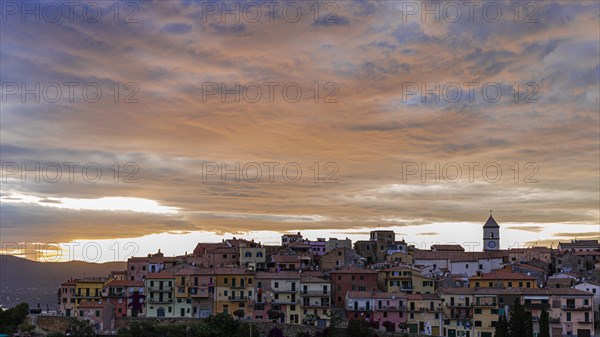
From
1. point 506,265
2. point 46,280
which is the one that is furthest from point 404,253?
point 46,280

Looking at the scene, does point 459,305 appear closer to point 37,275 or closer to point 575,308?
point 575,308

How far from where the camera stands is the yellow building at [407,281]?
83188mm

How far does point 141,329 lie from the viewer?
235ft

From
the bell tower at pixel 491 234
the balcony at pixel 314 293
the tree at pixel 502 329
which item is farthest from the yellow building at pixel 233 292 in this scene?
the bell tower at pixel 491 234

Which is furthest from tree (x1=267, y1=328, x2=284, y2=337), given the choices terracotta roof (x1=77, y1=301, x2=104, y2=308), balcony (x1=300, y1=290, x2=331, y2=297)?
terracotta roof (x1=77, y1=301, x2=104, y2=308)

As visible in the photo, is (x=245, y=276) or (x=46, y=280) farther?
(x=46, y=280)

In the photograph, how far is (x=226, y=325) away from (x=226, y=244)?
3419 centimetres

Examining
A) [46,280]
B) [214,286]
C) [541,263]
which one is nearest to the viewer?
[214,286]

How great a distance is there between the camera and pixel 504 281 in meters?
81.4

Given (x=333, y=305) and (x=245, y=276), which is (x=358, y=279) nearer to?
(x=333, y=305)

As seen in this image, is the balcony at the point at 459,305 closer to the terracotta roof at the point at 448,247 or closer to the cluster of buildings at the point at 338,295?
the cluster of buildings at the point at 338,295

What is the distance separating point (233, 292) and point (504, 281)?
3019 centimetres

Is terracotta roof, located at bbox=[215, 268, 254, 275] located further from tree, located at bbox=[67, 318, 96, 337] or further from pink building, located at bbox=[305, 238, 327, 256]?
pink building, located at bbox=[305, 238, 327, 256]

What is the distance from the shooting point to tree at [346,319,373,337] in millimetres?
71625
